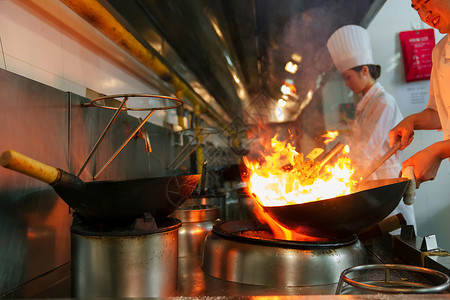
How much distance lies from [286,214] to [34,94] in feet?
2.71

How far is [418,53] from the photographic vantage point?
2.83 meters

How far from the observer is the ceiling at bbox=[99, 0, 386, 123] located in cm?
139

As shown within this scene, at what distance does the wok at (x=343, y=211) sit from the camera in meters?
0.80

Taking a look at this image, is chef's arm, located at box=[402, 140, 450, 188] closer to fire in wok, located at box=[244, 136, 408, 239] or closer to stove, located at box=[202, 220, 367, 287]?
fire in wok, located at box=[244, 136, 408, 239]

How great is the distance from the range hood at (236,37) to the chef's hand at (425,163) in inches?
41.5

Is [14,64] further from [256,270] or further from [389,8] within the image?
[389,8]

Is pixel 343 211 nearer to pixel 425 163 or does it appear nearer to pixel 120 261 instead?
pixel 425 163

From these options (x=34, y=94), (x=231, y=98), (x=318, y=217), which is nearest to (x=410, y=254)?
(x=318, y=217)

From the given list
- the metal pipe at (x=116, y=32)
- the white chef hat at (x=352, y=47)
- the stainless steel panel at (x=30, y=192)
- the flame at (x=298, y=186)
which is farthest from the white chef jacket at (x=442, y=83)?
the stainless steel panel at (x=30, y=192)

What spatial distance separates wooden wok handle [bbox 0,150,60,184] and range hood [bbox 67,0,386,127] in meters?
0.80

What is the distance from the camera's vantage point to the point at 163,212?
32.5 inches

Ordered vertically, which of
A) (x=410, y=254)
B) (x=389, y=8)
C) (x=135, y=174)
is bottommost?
(x=410, y=254)

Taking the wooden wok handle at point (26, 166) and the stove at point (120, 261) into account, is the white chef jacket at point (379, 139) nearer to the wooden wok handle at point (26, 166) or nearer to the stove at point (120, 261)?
the stove at point (120, 261)

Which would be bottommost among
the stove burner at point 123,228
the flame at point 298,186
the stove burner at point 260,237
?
the stove burner at point 260,237
